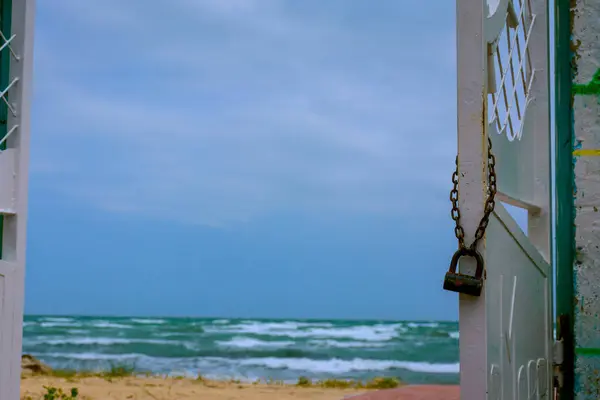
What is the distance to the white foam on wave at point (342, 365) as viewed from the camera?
13570mm

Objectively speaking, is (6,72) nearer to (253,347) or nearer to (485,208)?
(485,208)

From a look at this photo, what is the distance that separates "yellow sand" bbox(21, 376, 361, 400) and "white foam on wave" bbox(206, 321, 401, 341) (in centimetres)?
630

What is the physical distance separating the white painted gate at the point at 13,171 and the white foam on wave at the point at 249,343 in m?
12.5

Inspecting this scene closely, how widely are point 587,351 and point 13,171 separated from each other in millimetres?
1978

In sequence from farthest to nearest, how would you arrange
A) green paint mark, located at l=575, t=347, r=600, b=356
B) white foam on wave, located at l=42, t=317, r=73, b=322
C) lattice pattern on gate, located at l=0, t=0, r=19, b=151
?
1. white foam on wave, located at l=42, t=317, r=73, b=322
2. lattice pattern on gate, located at l=0, t=0, r=19, b=151
3. green paint mark, located at l=575, t=347, r=600, b=356

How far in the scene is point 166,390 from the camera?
8.64 meters

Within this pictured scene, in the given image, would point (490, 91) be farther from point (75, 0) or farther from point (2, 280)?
point (75, 0)

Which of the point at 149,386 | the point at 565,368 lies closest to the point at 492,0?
the point at 565,368

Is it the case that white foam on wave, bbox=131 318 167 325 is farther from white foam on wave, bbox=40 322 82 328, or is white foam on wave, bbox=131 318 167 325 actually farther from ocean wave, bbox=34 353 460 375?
ocean wave, bbox=34 353 460 375

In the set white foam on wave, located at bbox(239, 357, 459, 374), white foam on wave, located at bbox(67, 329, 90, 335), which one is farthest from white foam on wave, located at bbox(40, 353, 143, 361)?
white foam on wave, located at bbox(239, 357, 459, 374)

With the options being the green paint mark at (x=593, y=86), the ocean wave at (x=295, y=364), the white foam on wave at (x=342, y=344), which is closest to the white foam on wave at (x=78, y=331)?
the ocean wave at (x=295, y=364)

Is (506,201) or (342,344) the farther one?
(342,344)

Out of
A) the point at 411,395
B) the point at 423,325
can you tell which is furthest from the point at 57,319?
the point at 411,395

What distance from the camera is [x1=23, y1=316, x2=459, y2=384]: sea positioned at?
13711 mm
